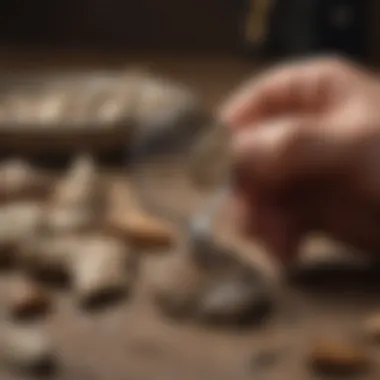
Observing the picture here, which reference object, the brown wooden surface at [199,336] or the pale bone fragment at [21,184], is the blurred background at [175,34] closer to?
the pale bone fragment at [21,184]

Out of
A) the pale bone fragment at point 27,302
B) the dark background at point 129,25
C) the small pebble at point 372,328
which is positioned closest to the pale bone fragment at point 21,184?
the pale bone fragment at point 27,302

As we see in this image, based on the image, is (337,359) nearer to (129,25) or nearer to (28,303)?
(28,303)

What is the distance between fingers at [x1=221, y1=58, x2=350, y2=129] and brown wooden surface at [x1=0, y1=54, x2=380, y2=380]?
0.09 m

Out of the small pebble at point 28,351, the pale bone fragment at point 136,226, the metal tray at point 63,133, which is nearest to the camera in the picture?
the small pebble at point 28,351

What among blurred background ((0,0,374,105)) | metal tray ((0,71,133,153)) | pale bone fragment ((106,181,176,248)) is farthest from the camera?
blurred background ((0,0,374,105))

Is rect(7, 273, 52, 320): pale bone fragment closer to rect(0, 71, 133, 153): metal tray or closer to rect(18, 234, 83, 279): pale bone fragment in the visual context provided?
rect(18, 234, 83, 279): pale bone fragment

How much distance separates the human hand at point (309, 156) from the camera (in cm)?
51

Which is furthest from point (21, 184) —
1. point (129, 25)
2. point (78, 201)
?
point (129, 25)

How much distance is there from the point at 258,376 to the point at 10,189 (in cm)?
22

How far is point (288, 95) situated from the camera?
1.87 feet

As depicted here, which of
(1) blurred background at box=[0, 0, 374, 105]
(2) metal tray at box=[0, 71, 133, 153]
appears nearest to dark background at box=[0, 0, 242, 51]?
(1) blurred background at box=[0, 0, 374, 105]

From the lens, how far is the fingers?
1.83ft

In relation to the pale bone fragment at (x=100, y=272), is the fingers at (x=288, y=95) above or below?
above

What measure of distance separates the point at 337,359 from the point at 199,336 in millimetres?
63
